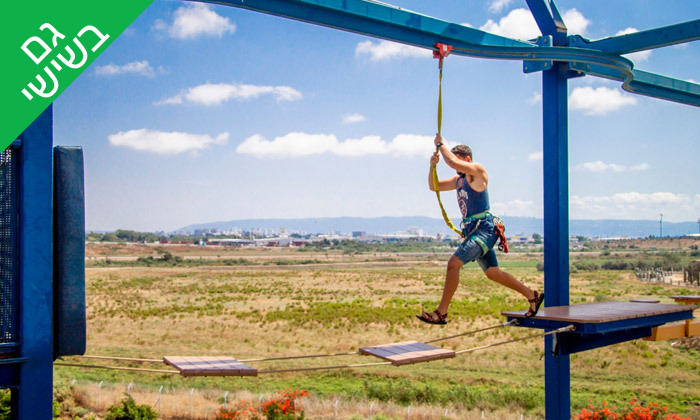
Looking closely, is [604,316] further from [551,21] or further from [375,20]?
[375,20]

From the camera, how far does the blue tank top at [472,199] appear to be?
5.76m

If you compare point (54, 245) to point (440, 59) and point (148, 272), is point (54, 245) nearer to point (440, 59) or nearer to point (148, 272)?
point (440, 59)

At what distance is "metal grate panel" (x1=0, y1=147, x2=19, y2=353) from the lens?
4137 mm

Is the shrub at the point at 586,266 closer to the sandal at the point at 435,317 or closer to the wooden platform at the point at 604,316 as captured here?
the wooden platform at the point at 604,316

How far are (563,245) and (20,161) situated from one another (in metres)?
6.11

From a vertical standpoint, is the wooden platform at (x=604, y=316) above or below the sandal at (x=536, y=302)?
below

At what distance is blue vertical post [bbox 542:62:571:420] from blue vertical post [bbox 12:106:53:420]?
225 inches

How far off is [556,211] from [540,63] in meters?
1.86

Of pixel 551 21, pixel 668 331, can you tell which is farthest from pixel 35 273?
pixel 668 331

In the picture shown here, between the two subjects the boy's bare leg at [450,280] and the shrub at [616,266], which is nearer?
the boy's bare leg at [450,280]

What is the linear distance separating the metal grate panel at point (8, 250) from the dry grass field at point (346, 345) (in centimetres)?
1307

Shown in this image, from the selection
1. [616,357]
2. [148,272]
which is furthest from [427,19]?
[148,272]

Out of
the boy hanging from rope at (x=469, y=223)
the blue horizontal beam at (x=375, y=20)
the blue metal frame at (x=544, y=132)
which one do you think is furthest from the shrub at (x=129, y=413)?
the blue horizontal beam at (x=375, y=20)

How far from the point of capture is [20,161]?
415 centimetres
